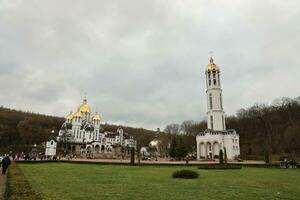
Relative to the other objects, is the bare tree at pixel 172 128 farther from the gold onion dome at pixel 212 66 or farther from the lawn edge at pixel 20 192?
the lawn edge at pixel 20 192

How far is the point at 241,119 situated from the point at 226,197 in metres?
91.0

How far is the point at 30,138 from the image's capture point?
10706 centimetres

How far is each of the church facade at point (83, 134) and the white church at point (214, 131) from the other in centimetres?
3426

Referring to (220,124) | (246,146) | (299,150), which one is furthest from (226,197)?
(246,146)

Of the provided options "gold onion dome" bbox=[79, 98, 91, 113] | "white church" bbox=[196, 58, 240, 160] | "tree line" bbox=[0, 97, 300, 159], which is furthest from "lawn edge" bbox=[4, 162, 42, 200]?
"gold onion dome" bbox=[79, 98, 91, 113]

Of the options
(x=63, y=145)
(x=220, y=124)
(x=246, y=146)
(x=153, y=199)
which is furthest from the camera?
(x=63, y=145)

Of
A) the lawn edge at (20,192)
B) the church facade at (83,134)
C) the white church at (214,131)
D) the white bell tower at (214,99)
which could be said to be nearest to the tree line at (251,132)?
the white church at (214,131)

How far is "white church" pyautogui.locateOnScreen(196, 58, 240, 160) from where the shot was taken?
214 feet

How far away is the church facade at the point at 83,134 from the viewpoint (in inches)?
3588

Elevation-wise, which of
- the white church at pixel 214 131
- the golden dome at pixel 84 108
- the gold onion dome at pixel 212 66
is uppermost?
the gold onion dome at pixel 212 66

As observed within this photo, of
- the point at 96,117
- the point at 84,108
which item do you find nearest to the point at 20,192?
the point at 84,108

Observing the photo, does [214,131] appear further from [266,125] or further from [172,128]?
[172,128]

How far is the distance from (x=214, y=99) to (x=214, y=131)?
916 cm

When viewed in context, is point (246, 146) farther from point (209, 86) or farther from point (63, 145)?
point (63, 145)
